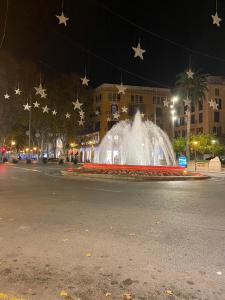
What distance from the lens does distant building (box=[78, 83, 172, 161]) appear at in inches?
3100

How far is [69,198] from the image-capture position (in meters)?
13.0

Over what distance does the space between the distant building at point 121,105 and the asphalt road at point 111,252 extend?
6761 centimetres

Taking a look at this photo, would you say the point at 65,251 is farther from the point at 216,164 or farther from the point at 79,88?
the point at 79,88

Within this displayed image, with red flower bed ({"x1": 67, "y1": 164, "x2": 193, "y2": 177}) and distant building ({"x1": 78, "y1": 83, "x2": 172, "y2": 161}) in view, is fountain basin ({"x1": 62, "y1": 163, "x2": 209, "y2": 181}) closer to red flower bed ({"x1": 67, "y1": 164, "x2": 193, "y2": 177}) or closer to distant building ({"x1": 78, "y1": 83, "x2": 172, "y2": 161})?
red flower bed ({"x1": 67, "y1": 164, "x2": 193, "y2": 177})

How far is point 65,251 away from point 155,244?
1.69 meters

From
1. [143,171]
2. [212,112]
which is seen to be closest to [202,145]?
[212,112]

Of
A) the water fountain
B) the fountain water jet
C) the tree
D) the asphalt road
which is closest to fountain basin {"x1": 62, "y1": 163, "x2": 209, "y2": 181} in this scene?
the water fountain

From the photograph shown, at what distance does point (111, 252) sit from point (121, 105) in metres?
74.4

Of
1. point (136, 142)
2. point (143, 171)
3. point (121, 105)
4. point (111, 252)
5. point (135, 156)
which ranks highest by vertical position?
point (121, 105)

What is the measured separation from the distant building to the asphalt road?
222ft

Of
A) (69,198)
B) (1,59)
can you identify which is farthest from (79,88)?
(69,198)

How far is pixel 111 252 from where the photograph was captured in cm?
601

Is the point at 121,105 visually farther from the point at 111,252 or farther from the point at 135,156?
the point at 111,252

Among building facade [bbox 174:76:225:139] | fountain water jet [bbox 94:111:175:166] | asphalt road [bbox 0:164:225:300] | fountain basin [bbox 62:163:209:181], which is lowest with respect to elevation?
asphalt road [bbox 0:164:225:300]
